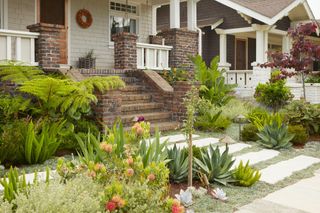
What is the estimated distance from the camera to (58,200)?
274 centimetres

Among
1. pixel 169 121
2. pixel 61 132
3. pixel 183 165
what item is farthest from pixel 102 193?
pixel 169 121

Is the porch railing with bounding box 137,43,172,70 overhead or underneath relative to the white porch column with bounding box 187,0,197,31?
underneath

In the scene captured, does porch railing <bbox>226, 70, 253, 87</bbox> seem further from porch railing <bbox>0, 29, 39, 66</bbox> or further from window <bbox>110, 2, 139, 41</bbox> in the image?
porch railing <bbox>0, 29, 39, 66</bbox>

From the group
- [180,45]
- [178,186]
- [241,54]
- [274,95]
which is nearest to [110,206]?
[178,186]

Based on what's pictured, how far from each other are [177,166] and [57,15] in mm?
8933

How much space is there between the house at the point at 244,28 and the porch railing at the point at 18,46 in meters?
9.13

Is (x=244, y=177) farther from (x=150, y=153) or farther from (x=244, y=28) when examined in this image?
(x=244, y=28)

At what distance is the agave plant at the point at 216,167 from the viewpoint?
505cm

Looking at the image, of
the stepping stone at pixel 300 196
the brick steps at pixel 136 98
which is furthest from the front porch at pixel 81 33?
the stepping stone at pixel 300 196

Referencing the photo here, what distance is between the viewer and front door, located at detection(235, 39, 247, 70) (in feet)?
65.8

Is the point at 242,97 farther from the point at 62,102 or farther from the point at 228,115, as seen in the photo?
the point at 62,102

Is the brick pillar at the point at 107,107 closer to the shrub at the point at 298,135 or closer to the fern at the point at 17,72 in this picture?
the fern at the point at 17,72

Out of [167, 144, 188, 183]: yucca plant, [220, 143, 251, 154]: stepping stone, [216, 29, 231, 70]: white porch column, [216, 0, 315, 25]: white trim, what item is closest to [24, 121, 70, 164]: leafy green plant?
[167, 144, 188, 183]: yucca plant

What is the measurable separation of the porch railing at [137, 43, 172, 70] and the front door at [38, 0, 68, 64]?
2514mm
